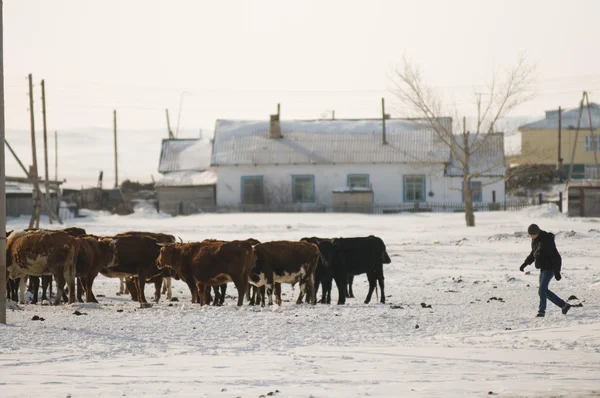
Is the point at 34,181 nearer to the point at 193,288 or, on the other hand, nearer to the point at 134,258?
the point at 134,258

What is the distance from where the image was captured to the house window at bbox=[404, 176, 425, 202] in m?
67.6

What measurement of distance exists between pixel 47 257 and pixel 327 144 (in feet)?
164

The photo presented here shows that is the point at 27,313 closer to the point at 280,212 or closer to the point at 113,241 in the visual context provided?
the point at 113,241

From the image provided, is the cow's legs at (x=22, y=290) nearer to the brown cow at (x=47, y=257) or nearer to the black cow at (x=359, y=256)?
the brown cow at (x=47, y=257)

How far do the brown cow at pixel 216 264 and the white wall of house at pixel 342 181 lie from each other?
152 feet

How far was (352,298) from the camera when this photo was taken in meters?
22.9

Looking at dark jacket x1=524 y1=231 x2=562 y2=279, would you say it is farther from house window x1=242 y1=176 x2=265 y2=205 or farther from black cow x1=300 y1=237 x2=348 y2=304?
house window x1=242 y1=176 x2=265 y2=205

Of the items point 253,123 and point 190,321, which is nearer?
point 190,321

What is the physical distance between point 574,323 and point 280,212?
159ft

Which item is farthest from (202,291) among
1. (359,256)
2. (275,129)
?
(275,129)

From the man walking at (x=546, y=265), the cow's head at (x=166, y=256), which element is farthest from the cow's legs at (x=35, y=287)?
the man walking at (x=546, y=265)

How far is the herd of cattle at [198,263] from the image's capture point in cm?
2075

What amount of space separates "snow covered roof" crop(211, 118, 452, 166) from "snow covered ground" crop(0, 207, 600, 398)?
4106 cm

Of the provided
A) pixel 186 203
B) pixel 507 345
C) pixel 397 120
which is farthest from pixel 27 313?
pixel 397 120
